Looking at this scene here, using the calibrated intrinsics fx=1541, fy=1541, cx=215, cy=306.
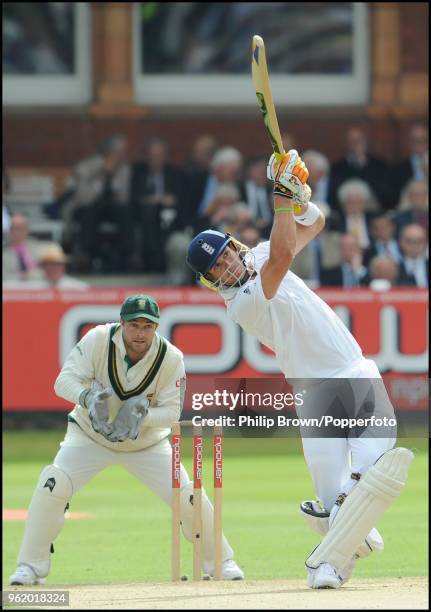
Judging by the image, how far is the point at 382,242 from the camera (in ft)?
54.3

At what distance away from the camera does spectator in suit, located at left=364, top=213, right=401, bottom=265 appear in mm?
16484

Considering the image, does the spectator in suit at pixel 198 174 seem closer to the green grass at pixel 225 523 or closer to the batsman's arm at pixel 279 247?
the green grass at pixel 225 523

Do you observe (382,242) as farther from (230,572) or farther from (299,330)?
(299,330)

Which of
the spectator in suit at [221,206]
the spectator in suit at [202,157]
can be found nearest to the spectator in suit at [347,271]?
the spectator in suit at [221,206]

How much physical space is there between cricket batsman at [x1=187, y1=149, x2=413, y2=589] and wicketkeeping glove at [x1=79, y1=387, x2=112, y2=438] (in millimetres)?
871

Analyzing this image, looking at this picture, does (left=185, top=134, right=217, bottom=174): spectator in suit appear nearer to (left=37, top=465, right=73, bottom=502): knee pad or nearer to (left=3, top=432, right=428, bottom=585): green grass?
(left=3, top=432, right=428, bottom=585): green grass

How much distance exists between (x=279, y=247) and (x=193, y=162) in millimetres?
10741

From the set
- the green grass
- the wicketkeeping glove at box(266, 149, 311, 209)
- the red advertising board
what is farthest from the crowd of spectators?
the wicketkeeping glove at box(266, 149, 311, 209)

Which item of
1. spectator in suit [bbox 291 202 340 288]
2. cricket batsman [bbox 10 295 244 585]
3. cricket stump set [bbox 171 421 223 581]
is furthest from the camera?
spectator in suit [bbox 291 202 340 288]

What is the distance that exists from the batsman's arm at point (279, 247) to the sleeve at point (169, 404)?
3.21ft

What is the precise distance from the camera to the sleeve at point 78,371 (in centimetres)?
Answer: 816

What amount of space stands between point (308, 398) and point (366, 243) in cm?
938

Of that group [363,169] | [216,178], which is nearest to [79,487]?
[216,178]

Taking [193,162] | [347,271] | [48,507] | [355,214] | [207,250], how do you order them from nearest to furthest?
1. [207,250]
2. [48,507]
3. [347,271]
4. [355,214]
5. [193,162]
